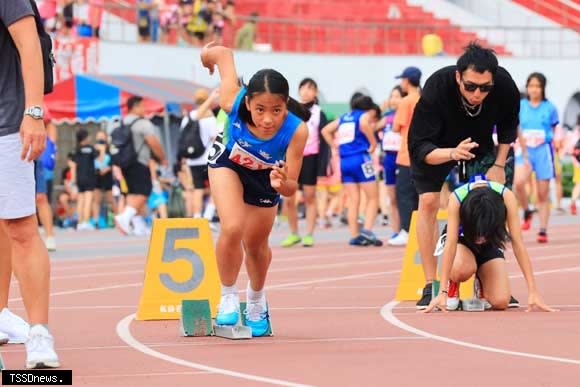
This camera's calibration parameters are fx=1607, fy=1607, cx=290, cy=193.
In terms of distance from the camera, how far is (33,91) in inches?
308

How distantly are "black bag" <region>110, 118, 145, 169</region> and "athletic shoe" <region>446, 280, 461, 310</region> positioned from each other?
38.8 feet

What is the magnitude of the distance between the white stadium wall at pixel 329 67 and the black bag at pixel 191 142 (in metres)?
7.05

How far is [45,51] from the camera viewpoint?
27.0 ft

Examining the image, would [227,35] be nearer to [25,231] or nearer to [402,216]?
[402,216]

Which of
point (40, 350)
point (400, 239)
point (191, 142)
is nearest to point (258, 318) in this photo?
point (40, 350)

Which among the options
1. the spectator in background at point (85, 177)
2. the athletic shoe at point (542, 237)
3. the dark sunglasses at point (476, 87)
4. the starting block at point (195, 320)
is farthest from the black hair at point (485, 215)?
the spectator in background at point (85, 177)

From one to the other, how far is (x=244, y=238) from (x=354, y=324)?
1.14 meters

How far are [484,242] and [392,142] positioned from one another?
30.5 feet

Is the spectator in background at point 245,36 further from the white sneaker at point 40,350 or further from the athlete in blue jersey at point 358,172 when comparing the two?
the white sneaker at point 40,350

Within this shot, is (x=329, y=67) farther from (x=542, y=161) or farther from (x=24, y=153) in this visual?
(x=24, y=153)

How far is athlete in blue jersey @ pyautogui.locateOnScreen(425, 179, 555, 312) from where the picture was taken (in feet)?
36.4

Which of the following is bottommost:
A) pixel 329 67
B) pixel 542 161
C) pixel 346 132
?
pixel 542 161

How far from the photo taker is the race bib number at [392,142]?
20516mm

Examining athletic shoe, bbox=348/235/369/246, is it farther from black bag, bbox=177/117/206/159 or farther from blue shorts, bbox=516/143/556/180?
black bag, bbox=177/117/206/159
